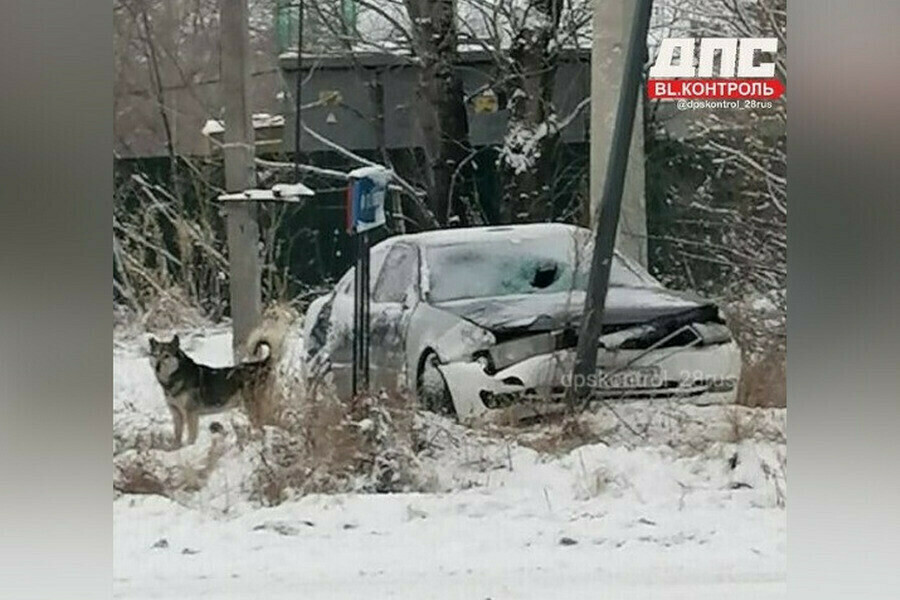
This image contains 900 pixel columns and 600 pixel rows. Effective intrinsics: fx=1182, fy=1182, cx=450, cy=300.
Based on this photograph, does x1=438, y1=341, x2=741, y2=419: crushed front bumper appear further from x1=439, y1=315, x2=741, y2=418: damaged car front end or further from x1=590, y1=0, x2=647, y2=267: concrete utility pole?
x1=590, y1=0, x2=647, y2=267: concrete utility pole

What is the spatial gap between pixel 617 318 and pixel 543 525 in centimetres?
70

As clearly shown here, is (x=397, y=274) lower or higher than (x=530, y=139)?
lower

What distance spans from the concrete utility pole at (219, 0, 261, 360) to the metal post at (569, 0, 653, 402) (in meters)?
1.03

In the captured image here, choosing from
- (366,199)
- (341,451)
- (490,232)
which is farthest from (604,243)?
(341,451)

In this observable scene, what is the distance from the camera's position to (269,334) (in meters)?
3.70

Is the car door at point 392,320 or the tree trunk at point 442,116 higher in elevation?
the tree trunk at point 442,116

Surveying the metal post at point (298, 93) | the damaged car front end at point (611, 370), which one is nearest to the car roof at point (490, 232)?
the damaged car front end at point (611, 370)

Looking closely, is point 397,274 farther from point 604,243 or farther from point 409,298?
point 604,243

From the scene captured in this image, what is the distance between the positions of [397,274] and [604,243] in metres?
0.66

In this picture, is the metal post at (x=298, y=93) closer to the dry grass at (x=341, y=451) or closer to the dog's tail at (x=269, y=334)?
the dog's tail at (x=269, y=334)

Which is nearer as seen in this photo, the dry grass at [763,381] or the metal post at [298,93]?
the metal post at [298,93]

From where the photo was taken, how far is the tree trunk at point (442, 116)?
3674mm

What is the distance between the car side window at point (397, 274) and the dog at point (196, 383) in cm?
40
